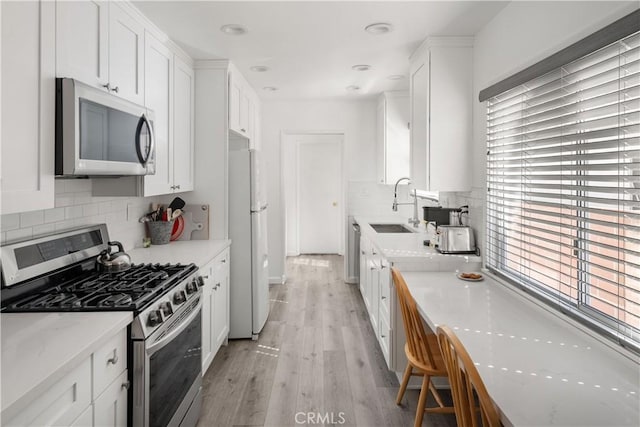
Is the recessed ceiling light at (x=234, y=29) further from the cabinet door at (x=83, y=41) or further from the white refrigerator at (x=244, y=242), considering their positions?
the white refrigerator at (x=244, y=242)

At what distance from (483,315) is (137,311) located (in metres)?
1.55

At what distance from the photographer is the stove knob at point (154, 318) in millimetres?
1775

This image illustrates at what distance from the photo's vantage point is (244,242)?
365 centimetres

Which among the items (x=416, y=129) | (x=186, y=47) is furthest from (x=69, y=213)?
(x=416, y=129)

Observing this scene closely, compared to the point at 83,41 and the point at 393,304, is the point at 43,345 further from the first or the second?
the point at 393,304

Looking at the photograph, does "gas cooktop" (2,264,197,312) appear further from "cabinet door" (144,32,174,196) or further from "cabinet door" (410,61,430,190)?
"cabinet door" (410,61,430,190)

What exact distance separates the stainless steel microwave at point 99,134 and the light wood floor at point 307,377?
1548 millimetres

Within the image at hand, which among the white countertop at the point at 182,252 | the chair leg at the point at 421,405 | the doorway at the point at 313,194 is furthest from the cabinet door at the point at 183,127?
the doorway at the point at 313,194

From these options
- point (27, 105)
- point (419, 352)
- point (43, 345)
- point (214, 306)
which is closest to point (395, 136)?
point (214, 306)

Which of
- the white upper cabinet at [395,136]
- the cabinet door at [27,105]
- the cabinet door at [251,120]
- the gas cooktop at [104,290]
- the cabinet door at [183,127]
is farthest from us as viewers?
the white upper cabinet at [395,136]

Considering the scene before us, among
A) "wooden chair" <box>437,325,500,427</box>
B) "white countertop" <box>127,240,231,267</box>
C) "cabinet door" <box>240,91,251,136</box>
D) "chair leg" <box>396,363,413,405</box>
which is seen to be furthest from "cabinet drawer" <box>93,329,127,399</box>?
"cabinet door" <box>240,91,251,136</box>

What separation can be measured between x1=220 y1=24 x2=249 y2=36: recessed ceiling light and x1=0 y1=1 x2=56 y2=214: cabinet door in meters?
1.29

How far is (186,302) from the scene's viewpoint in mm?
2221

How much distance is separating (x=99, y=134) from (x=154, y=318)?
2.90ft
